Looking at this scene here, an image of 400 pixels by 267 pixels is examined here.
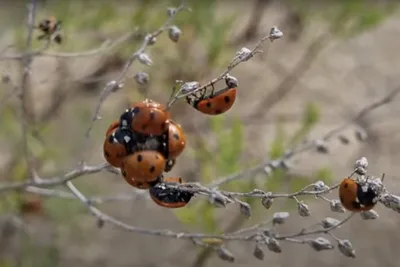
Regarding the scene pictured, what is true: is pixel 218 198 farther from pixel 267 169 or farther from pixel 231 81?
pixel 267 169

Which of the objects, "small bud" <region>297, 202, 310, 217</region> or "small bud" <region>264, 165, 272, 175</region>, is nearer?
"small bud" <region>297, 202, 310, 217</region>

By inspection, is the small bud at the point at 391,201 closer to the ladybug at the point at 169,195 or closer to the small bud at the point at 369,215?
the small bud at the point at 369,215

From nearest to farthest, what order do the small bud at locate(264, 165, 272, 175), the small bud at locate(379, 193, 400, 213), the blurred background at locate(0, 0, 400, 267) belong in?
the small bud at locate(379, 193, 400, 213) < the small bud at locate(264, 165, 272, 175) < the blurred background at locate(0, 0, 400, 267)

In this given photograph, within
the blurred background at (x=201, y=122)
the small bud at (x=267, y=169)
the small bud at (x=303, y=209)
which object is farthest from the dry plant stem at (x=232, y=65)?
the blurred background at (x=201, y=122)

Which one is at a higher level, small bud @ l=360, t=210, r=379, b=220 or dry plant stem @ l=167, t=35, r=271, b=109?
dry plant stem @ l=167, t=35, r=271, b=109

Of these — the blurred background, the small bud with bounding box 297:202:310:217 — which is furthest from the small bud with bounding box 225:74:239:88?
the blurred background

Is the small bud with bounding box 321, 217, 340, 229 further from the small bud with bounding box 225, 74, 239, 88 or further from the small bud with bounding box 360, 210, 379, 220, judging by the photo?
the small bud with bounding box 225, 74, 239, 88

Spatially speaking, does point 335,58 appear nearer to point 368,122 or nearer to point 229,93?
point 368,122

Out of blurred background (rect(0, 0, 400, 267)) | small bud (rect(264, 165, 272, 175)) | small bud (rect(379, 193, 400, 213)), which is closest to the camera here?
small bud (rect(379, 193, 400, 213))
